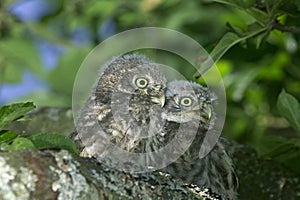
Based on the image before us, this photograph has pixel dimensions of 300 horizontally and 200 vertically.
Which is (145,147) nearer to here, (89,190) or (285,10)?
(285,10)

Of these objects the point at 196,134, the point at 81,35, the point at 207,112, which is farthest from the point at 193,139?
the point at 81,35

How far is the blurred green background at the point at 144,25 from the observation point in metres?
5.19

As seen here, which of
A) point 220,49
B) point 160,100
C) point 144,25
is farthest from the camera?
point 144,25

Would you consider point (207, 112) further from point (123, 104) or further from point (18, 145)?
point (18, 145)

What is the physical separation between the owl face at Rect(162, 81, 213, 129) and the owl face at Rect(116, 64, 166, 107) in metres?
0.07

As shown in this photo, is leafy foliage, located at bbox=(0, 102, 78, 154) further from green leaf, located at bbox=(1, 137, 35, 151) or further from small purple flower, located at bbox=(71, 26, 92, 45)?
small purple flower, located at bbox=(71, 26, 92, 45)

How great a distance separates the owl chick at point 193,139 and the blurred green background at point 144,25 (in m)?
0.86

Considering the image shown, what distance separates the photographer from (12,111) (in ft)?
8.45

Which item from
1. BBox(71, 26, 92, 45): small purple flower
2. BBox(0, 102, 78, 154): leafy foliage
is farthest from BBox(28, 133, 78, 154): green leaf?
BBox(71, 26, 92, 45): small purple flower

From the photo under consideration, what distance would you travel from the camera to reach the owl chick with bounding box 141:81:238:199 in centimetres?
354

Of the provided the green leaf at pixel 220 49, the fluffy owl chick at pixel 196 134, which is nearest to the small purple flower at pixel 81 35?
the fluffy owl chick at pixel 196 134

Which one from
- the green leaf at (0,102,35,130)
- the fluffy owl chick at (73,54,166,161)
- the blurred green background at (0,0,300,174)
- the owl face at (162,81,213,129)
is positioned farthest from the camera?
the blurred green background at (0,0,300,174)

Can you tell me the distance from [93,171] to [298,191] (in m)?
1.83

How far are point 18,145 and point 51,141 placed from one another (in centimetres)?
11
